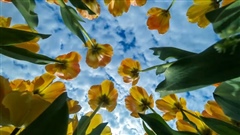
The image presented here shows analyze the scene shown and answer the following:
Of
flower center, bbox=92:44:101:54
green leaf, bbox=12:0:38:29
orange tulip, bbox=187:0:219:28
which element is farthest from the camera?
flower center, bbox=92:44:101:54

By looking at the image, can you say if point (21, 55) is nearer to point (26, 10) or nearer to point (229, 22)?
point (26, 10)

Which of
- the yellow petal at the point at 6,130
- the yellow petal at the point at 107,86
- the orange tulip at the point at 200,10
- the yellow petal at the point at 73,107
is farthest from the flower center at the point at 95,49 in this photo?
the yellow petal at the point at 6,130

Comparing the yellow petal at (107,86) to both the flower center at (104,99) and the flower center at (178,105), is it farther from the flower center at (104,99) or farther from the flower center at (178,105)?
the flower center at (178,105)

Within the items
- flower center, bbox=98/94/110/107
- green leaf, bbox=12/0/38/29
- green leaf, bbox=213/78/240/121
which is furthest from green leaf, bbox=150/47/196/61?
flower center, bbox=98/94/110/107

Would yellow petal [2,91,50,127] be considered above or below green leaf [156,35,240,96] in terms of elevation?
below

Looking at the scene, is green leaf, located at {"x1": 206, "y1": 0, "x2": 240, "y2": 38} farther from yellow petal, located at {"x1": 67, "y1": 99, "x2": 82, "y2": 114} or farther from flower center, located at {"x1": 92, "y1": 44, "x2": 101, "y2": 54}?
flower center, located at {"x1": 92, "y1": 44, "x2": 101, "y2": 54}

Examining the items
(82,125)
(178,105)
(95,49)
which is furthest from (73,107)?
(95,49)
